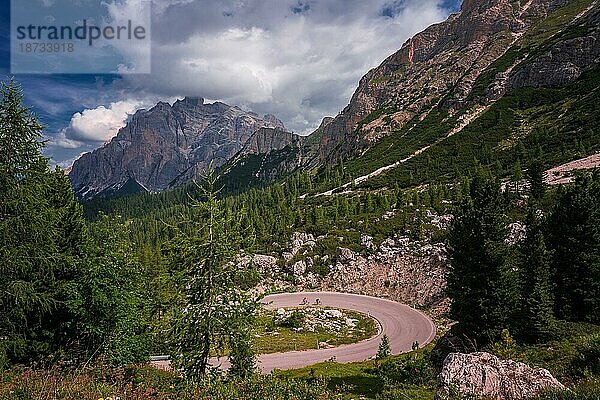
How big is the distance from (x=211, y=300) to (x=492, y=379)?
929cm

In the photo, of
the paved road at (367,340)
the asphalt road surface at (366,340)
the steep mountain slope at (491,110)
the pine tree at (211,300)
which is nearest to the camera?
the pine tree at (211,300)

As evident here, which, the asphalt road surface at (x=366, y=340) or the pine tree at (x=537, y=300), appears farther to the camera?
the asphalt road surface at (x=366, y=340)

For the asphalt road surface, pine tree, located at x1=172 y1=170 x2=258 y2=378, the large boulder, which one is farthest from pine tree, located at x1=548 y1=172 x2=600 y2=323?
pine tree, located at x1=172 y1=170 x2=258 y2=378

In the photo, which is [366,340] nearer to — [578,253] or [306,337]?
[306,337]

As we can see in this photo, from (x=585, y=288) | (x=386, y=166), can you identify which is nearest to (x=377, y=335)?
(x=585, y=288)

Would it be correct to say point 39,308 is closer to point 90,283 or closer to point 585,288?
point 90,283

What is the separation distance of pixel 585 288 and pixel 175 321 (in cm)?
2354

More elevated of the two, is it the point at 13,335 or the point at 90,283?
the point at 90,283

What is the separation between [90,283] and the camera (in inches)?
678

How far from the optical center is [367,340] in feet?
135

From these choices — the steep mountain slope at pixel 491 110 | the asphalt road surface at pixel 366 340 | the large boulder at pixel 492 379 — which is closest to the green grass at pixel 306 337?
the asphalt road surface at pixel 366 340

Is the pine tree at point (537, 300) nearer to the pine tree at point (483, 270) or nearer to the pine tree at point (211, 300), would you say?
the pine tree at point (483, 270)

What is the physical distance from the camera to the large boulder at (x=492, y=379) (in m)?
9.30

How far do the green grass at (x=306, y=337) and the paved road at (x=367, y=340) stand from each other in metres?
1.26
